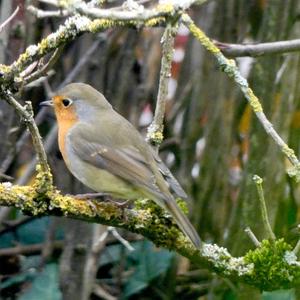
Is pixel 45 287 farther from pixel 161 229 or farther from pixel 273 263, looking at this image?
pixel 273 263

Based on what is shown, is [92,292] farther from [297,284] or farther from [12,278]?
[297,284]

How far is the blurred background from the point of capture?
438 centimetres

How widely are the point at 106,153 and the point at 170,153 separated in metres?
1.30

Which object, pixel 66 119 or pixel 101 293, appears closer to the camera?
pixel 66 119

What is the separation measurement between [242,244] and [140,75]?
1167 millimetres

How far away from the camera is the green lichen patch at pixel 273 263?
9.61 feet

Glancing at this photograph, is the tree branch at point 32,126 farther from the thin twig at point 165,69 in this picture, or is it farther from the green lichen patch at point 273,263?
the green lichen patch at point 273,263

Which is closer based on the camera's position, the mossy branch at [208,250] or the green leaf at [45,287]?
the mossy branch at [208,250]

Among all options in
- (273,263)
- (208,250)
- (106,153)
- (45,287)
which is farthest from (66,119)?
(273,263)

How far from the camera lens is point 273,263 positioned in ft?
9.63

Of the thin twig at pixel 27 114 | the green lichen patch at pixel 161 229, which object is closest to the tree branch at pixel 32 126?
the thin twig at pixel 27 114

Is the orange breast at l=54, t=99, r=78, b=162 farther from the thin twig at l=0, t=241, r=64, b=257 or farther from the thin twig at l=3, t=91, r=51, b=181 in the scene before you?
the thin twig at l=3, t=91, r=51, b=181

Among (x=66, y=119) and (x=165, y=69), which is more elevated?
(x=165, y=69)

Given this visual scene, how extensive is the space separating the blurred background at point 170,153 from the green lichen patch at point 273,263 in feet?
4.26
